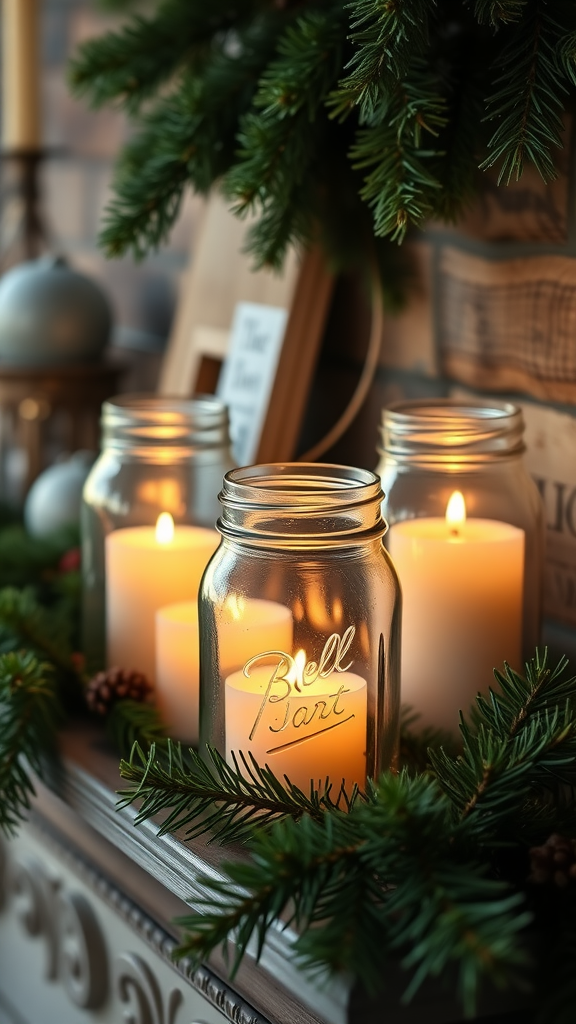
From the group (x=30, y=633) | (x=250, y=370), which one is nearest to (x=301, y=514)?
(x=30, y=633)

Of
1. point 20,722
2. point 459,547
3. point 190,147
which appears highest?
point 190,147

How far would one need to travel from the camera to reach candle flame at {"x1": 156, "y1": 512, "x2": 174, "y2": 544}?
718mm

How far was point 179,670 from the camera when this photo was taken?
666 millimetres

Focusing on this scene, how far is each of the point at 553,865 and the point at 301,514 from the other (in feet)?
0.61

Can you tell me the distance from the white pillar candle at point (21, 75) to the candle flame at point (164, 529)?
30.6 inches

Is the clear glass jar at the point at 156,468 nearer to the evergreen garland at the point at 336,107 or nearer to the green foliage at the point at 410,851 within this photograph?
the evergreen garland at the point at 336,107

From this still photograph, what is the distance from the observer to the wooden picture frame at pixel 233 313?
2.94 feet

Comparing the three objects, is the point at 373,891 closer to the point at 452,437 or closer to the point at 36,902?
the point at 452,437

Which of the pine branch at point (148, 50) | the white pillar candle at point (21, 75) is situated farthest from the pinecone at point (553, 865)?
the white pillar candle at point (21, 75)

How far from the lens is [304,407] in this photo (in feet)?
3.15

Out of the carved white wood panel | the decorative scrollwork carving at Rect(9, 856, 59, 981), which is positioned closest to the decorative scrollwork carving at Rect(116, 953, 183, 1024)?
the carved white wood panel

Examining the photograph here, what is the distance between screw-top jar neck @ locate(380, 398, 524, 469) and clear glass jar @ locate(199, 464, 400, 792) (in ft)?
0.36

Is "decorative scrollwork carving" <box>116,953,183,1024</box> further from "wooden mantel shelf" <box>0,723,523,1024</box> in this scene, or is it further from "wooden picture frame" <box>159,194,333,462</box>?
"wooden picture frame" <box>159,194,333,462</box>

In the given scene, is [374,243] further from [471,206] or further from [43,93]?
[43,93]
